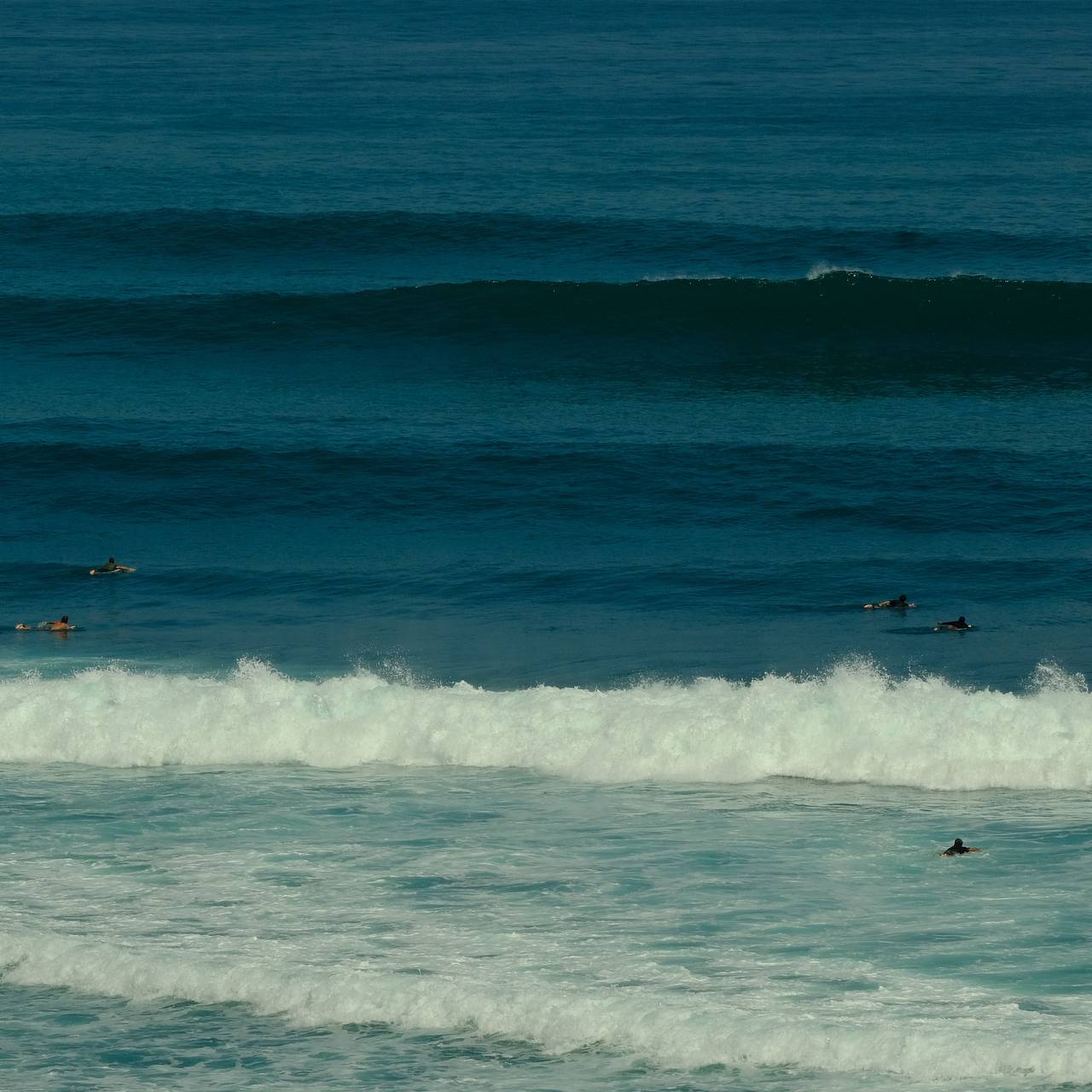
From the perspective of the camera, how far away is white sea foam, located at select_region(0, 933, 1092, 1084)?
13.8 metres

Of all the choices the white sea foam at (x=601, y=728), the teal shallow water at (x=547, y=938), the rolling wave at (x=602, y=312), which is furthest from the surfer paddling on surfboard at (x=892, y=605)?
the rolling wave at (x=602, y=312)

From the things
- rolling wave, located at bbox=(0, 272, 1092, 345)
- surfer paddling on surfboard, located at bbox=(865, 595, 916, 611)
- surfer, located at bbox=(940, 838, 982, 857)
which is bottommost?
surfer, located at bbox=(940, 838, 982, 857)

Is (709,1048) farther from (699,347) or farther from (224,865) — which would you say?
(699,347)

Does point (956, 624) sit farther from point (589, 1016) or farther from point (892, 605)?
point (589, 1016)

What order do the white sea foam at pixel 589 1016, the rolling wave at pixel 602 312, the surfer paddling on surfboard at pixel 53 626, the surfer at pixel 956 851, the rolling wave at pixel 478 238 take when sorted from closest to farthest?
the white sea foam at pixel 589 1016
the surfer at pixel 956 851
the surfer paddling on surfboard at pixel 53 626
the rolling wave at pixel 602 312
the rolling wave at pixel 478 238

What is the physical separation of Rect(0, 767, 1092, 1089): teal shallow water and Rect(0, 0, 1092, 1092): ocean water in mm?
55

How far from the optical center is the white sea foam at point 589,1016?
13.8 metres

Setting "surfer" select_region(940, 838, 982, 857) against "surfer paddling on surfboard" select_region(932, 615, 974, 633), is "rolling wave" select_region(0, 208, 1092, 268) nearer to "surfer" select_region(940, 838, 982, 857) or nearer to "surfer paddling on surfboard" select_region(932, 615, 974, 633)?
"surfer paddling on surfboard" select_region(932, 615, 974, 633)

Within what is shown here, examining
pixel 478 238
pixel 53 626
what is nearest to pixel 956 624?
pixel 53 626

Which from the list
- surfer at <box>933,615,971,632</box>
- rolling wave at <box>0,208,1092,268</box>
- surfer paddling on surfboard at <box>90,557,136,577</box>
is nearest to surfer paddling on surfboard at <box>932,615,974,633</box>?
surfer at <box>933,615,971,632</box>

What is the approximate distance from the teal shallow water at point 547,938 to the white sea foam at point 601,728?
0.57 m

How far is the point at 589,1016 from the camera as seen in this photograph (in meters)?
14.6

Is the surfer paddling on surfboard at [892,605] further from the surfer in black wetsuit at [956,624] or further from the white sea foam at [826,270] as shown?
the white sea foam at [826,270]

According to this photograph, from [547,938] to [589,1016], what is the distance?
143cm
